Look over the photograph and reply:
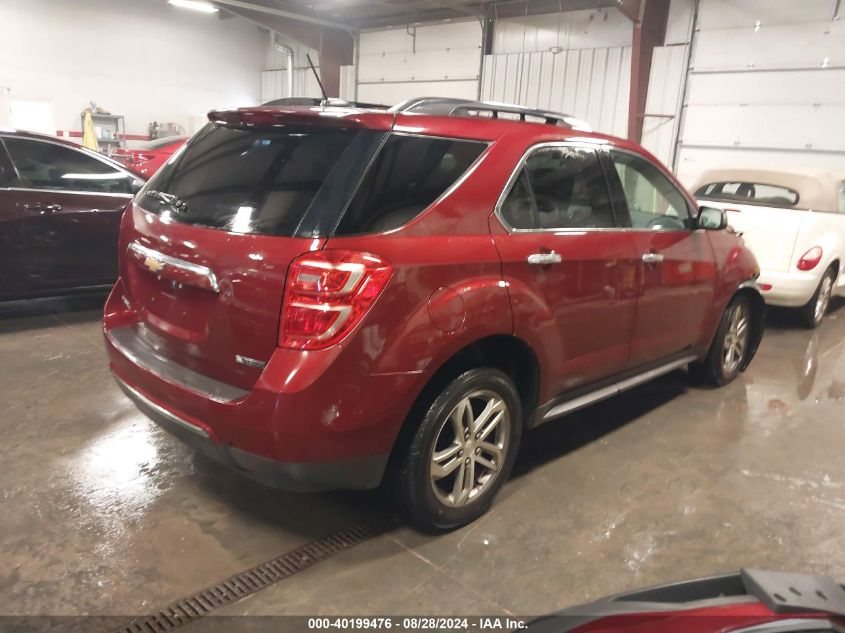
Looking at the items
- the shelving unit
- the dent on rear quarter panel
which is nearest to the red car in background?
the shelving unit

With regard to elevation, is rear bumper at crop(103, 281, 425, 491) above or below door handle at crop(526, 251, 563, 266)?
below

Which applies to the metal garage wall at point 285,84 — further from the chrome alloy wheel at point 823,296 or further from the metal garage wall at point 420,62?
the chrome alloy wheel at point 823,296

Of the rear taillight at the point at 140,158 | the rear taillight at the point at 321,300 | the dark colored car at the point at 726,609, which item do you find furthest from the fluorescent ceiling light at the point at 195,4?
the dark colored car at the point at 726,609

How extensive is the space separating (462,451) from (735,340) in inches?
109

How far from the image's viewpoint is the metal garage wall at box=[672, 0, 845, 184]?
815 cm

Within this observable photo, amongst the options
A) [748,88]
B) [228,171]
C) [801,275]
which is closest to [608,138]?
[228,171]

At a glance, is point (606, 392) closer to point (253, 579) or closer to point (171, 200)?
point (253, 579)

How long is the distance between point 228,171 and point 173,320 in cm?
58

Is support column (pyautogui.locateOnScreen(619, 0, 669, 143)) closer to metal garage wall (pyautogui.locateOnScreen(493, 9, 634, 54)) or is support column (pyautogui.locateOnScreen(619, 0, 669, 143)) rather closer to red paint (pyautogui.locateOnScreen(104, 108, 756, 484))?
metal garage wall (pyautogui.locateOnScreen(493, 9, 634, 54))

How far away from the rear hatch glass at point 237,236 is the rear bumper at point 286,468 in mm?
211

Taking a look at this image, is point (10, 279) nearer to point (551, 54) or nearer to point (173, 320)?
point (173, 320)

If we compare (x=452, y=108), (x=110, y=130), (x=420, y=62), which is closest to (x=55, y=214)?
(x=452, y=108)

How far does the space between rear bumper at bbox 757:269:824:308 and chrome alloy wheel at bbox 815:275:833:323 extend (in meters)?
0.41

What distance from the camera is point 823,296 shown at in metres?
6.15
